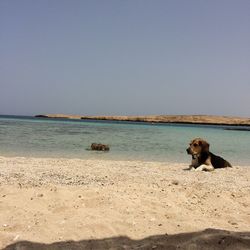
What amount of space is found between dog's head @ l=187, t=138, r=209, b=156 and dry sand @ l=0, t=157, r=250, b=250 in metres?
3.81

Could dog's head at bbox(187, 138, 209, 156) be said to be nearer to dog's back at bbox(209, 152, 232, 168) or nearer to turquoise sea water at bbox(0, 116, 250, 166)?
dog's back at bbox(209, 152, 232, 168)

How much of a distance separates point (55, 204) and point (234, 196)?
3.61 metres

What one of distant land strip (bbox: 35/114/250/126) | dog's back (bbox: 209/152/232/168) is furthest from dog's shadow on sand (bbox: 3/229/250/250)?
distant land strip (bbox: 35/114/250/126)

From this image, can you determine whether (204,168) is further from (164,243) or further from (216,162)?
(164,243)

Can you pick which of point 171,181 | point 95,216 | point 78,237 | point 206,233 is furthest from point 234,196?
point 78,237

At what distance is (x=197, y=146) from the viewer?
1292 cm

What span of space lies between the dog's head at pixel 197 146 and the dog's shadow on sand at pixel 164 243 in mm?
7661

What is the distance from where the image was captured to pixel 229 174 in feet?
38.1

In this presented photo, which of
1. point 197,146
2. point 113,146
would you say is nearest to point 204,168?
point 197,146

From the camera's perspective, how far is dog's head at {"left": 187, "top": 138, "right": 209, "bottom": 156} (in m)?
12.9

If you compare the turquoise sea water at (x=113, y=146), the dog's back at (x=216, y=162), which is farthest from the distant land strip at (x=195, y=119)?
the dog's back at (x=216, y=162)

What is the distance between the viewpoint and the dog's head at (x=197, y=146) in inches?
506

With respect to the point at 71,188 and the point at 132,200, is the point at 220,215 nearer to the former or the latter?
the point at 132,200

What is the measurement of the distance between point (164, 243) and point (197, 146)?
8248mm
